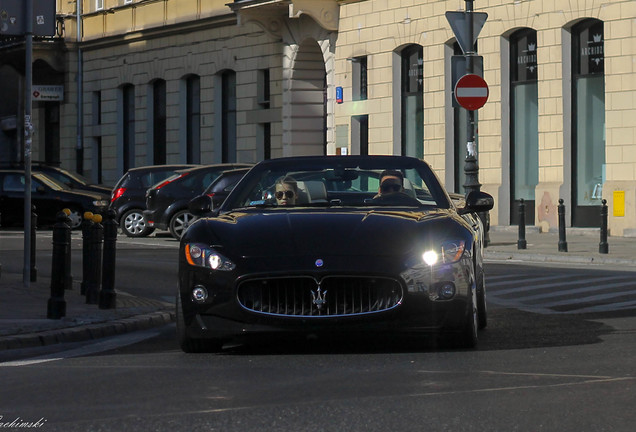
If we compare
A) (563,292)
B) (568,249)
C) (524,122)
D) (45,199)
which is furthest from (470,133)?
(45,199)

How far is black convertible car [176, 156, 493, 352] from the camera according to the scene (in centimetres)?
923

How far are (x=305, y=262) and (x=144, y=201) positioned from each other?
22.4 metres

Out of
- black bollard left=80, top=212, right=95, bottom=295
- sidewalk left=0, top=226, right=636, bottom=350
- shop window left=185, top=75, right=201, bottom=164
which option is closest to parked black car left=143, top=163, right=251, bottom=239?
sidewalk left=0, top=226, right=636, bottom=350

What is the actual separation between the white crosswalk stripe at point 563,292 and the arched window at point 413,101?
17.3m

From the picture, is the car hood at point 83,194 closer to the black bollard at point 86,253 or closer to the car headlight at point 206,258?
the black bollard at point 86,253

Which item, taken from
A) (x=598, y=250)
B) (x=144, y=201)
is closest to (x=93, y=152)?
(x=144, y=201)

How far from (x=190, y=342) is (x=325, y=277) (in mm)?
1046

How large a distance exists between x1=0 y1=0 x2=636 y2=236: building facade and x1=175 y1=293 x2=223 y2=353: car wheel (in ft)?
53.9

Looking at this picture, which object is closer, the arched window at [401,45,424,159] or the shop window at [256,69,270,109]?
the arched window at [401,45,424,159]

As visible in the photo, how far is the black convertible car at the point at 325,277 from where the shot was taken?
923cm

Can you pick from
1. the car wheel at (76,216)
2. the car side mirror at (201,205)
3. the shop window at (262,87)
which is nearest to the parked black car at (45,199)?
the car wheel at (76,216)

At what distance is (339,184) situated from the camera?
10867mm

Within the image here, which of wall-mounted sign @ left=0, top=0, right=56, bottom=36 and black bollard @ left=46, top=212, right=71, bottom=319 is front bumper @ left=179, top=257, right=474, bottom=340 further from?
wall-mounted sign @ left=0, top=0, right=56, bottom=36

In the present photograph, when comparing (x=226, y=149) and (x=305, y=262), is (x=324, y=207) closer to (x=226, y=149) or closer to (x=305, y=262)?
(x=305, y=262)
